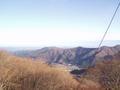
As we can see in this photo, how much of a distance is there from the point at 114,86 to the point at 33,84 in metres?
8.18

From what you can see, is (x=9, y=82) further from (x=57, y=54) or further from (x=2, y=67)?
(x=57, y=54)

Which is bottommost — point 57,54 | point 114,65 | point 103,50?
point 57,54

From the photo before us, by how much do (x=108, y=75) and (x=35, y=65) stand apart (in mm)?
11117

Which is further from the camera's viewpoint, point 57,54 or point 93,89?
point 57,54

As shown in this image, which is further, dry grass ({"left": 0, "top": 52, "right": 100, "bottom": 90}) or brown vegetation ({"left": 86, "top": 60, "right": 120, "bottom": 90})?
dry grass ({"left": 0, "top": 52, "right": 100, "bottom": 90})

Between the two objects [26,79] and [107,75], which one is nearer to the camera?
[107,75]

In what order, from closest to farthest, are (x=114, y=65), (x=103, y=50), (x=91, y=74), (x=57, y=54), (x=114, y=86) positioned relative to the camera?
1. (x=114, y=86)
2. (x=114, y=65)
3. (x=91, y=74)
4. (x=103, y=50)
5. (x=57, y=54)

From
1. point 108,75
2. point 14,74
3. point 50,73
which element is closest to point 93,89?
point 108,75

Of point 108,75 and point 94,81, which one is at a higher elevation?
point 108,75

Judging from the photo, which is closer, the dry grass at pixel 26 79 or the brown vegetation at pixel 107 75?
the brown vegetation at pixel 107 75

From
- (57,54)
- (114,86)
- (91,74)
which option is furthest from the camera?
(57,54)

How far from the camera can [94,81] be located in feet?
109

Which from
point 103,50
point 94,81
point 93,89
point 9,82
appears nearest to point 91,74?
point 94,81

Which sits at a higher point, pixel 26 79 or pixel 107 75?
pixel 107 75
